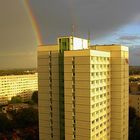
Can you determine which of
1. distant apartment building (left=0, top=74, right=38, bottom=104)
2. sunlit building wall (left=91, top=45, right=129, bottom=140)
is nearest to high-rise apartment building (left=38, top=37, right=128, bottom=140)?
sunlit building wall (left=91, top=45, right=129, bottom=140)

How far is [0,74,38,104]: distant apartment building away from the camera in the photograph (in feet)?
130

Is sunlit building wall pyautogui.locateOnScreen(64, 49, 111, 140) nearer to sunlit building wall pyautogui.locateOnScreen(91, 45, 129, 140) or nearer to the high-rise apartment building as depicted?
the high-rise apartment building

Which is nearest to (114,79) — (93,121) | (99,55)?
(99,55)

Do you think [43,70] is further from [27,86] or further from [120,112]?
[27,86]

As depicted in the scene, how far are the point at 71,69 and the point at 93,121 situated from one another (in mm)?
2612

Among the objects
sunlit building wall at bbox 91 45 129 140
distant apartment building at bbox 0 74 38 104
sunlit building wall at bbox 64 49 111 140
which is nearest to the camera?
sunlit building wall at bbox 64 49 111 140

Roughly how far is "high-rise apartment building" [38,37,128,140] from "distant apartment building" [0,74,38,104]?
26.5m

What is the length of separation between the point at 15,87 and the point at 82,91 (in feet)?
100

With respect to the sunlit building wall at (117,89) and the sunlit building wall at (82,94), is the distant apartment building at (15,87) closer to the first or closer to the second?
the sunlit building wall at (117,89)

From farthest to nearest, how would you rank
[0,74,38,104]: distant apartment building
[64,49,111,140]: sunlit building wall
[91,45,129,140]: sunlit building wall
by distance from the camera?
[0,74,38,104]: distant apartment building
[91,45,129,140]: sunlit building wall
[64,49,111,140]: sunlit building wall

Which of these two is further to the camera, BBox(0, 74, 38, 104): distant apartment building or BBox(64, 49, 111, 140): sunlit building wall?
BBox(0, 74, 38, 104): distant apartment building

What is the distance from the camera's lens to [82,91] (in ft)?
39.1

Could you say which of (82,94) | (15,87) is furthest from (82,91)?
(15,87)

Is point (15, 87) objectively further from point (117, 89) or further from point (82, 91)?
point (82, 91)
